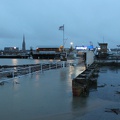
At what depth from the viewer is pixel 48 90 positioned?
14484 millimetres

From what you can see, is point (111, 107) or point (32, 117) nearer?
point (32, 117)

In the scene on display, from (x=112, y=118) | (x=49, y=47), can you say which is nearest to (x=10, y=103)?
(x=112, y=118)

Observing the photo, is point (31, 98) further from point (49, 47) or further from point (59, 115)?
point (49, 47)

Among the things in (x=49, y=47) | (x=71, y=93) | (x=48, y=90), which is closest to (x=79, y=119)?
(x=71, y=93)

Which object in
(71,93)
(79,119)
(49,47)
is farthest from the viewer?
(49,47)

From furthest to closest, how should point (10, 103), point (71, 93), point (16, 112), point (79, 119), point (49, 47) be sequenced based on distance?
1. point (49, 47)
2. point (71, 93)
3. point (10, 103)
4. point (16, 112)
5. point (79, 119)

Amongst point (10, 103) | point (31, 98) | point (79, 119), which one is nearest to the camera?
point (79, 119)

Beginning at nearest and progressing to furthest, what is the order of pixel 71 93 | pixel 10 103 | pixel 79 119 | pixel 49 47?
pixel 79 119 → pixel 10 103 → pixel 71 93 → pixel 49 47

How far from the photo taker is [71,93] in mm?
13641

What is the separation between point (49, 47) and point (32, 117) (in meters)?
149

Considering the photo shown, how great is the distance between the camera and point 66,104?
11.1m

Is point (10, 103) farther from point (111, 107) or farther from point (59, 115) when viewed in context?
point (111, 107)

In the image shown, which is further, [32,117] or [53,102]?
[53,102]

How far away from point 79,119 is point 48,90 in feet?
18.3
